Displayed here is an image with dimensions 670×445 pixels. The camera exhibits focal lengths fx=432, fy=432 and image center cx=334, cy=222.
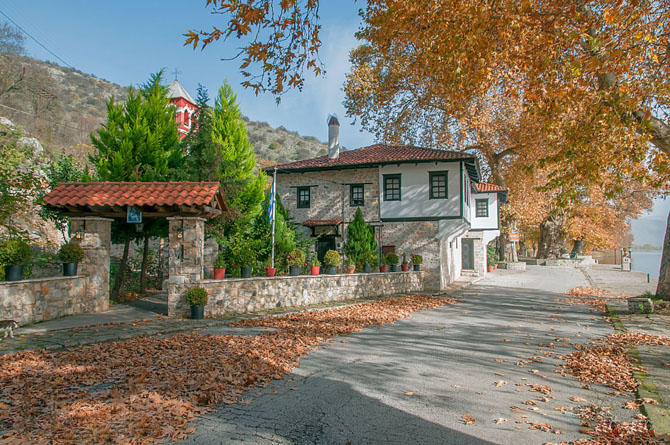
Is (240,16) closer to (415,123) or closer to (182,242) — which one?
(182,242)

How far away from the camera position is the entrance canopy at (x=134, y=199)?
33.3ft

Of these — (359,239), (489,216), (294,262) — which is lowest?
(294,262)

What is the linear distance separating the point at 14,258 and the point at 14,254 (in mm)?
81

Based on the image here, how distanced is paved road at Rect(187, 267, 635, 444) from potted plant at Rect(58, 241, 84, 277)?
661 centimetres

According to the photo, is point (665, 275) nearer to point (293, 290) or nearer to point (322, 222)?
point (293, 290)

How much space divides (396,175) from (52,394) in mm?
18662

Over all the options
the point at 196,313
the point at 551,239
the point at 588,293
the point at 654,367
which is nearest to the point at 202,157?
the point at 196,313

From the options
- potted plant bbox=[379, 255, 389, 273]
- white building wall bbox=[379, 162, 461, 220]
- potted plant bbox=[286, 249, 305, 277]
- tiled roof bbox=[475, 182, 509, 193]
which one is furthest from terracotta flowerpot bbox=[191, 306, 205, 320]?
tiled roof bbox=[475, 182, 509, 193]

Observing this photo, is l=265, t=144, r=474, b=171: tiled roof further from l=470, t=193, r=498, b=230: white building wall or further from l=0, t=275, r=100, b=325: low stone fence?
l=0, t=275, r=100, b=325: low stone fence

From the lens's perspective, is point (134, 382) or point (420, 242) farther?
point (420, 242)

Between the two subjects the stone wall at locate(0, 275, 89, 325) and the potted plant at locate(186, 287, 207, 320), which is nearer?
the stone wall at locate(0, 275, 89, 325)

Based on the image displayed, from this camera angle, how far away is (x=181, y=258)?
34.9 ft

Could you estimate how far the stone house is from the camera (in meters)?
21.1

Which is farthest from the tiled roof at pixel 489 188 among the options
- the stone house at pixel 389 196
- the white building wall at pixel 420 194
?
the white building wall at pixel 420 194
